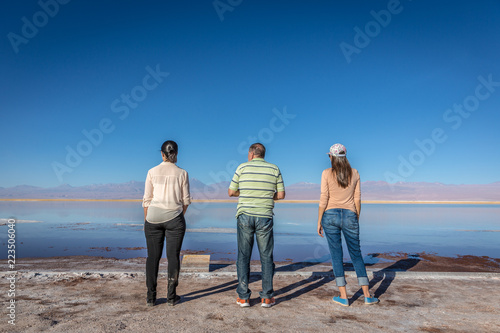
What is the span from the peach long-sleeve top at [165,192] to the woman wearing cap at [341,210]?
174cm

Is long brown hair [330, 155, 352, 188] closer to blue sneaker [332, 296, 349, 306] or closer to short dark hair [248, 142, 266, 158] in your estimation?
short dark hair [248, 142, 266, 158]

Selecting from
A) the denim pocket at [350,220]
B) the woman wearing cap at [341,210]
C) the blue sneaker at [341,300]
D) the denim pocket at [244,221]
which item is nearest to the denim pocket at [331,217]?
the woman wearing cap at [341,210]

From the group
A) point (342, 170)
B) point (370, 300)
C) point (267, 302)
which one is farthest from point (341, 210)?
point (267, 302)

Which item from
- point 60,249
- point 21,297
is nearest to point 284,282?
point 21,297

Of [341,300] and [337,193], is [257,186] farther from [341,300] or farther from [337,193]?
[341,300]

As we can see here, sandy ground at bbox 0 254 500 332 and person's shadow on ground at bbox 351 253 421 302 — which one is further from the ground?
sandy ground at bbox 0 254 500 332

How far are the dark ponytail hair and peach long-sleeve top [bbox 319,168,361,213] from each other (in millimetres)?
1857

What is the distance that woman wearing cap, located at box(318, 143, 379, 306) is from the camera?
4.14 metres

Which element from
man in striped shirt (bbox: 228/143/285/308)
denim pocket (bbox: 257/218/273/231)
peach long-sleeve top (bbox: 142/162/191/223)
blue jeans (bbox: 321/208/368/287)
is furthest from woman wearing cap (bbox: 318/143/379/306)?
peach long-sleeve top (bbox: 142/162/191/223)

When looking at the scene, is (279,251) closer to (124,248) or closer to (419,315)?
(124,248)

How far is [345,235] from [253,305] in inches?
54.3

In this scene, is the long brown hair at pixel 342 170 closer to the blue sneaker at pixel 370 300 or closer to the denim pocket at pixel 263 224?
the denim pocket at pixel 263 224

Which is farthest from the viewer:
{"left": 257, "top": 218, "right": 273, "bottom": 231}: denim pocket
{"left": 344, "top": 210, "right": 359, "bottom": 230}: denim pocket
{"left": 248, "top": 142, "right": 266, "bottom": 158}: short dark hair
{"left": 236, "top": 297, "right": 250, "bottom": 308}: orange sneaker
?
{"left": 248, "top": 142, "right": 266, "bottom": 158}: short dark hair

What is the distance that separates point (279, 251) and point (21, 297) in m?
7.05
